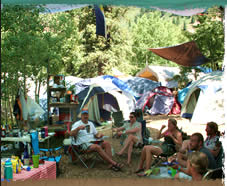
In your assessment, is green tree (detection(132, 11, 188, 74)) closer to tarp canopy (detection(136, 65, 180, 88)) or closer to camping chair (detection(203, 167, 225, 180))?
tarp canopy (detection(136, 65, 180, 88))

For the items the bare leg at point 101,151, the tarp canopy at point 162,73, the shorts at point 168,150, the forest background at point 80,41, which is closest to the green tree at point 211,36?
the forest background at point 80,41

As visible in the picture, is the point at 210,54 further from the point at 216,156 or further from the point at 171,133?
the point at 216,156

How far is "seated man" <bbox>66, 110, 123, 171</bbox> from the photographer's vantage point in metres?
4.14

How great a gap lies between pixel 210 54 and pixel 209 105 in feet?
9.03

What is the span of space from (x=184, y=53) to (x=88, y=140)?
13.3 ft

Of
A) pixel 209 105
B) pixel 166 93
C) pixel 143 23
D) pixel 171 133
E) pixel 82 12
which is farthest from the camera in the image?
pixel 143 23

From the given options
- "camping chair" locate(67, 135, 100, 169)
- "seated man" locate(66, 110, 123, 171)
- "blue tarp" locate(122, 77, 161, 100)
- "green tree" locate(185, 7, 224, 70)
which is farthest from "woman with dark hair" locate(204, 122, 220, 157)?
"blue tarp" locate(122, 77, 161, 100)

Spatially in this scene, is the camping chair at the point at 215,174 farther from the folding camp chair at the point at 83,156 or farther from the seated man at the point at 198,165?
the folding camp chair at the point at 83,156

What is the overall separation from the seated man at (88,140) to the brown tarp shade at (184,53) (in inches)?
139

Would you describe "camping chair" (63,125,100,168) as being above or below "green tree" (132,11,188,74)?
below

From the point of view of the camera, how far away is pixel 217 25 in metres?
10.2

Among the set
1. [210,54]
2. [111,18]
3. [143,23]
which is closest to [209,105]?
[210,54]

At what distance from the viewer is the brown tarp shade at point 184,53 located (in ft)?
22.5

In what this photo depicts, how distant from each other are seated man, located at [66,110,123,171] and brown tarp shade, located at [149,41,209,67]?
3531 mm
